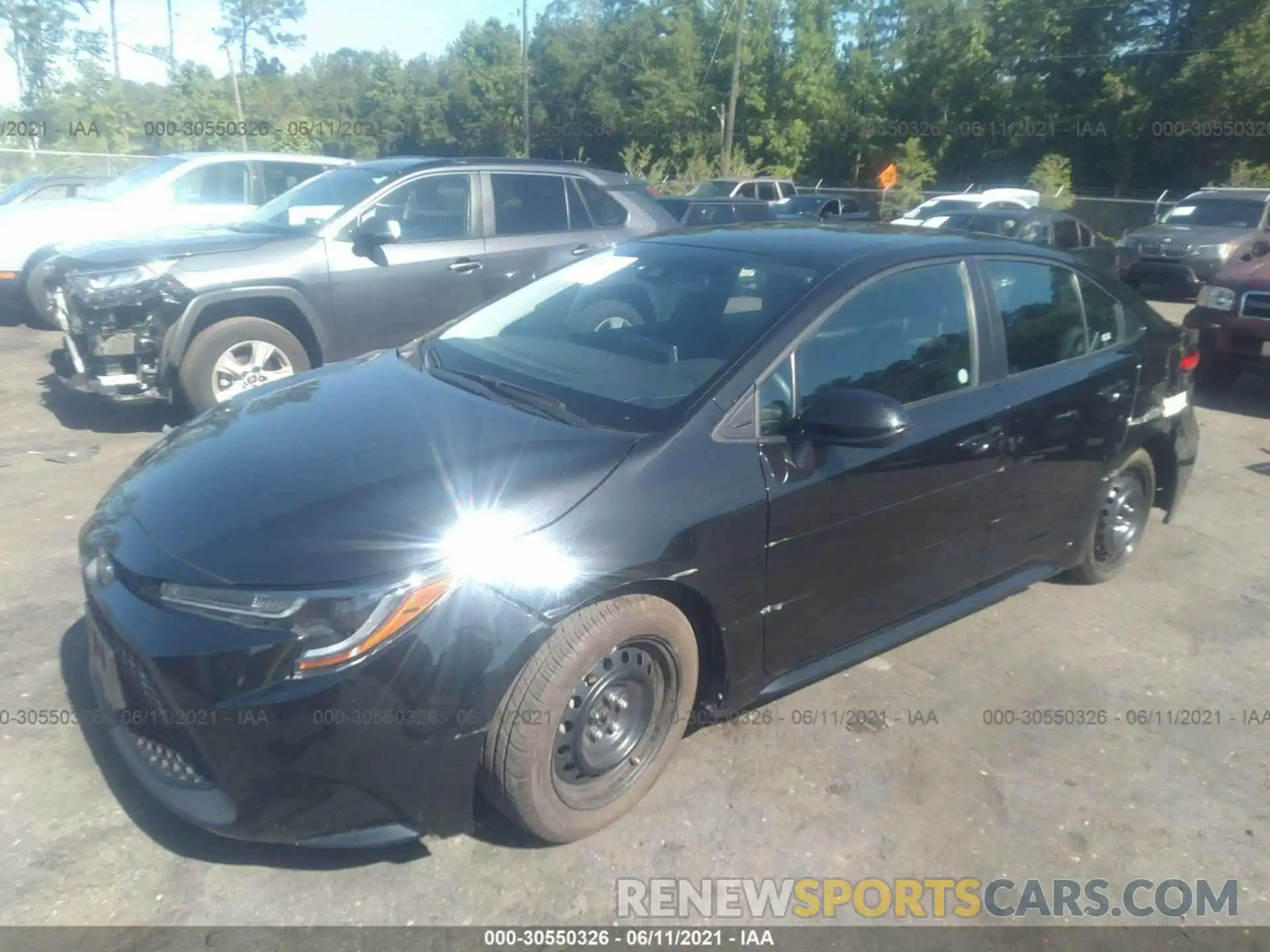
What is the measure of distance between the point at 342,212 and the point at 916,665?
5.06 meters

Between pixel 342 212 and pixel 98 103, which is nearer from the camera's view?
pixel 342 212

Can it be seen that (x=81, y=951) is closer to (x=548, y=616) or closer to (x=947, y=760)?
(x=548, y=616)

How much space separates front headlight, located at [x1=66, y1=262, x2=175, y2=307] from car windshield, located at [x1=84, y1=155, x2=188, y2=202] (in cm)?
524

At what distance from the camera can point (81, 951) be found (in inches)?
96.2

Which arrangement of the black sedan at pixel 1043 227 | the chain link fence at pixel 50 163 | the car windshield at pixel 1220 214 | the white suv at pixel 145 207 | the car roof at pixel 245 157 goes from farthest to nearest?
the chain link fence at pixel 50 163 → the car windshield at pixel 1220 214 → the black sedan at pixel 1043 227 → the car roof at pixel 245 157 → the white suv at pixel 145 207

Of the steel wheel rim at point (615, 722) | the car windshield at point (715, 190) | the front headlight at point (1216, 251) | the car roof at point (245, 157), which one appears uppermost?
the car windshield at point (715, 190)

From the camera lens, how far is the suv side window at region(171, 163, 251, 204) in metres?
10.7

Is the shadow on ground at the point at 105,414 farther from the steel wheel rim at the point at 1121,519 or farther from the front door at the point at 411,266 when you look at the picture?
the steel wheel rim at the point at 1121,519

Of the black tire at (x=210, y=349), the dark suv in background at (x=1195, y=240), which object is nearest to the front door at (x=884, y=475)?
the black tire at (x=210, y=349)

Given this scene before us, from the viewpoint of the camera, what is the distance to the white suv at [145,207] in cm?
1051

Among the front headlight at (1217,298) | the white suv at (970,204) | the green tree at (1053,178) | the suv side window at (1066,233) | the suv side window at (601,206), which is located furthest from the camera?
the green tree at (1053,178)

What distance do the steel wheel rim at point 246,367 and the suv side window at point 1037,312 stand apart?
449cm

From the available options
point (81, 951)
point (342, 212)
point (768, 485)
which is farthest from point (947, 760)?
point (342, 212)

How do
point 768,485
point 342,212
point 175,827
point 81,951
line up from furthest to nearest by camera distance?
point 342,212
point 768,485
point 175,827
point 81,951
